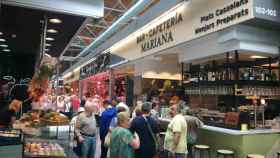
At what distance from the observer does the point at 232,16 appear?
5719mm

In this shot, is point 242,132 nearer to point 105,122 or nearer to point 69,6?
point 105,122

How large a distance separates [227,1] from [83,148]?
406cm

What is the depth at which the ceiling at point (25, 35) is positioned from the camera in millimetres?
4289

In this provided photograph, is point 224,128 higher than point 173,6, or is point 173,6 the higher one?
point 173,6

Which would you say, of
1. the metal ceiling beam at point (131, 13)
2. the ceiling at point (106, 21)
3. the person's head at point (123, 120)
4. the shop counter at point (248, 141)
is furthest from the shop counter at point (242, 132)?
the metal ceiling beam at point (131, 13)

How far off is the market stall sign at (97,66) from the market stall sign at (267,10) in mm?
8501

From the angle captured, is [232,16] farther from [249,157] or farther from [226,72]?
[249,157]

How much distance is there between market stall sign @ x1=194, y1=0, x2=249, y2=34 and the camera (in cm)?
554

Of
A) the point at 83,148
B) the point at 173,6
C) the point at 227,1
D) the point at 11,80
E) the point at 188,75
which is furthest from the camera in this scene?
the point at 188,75

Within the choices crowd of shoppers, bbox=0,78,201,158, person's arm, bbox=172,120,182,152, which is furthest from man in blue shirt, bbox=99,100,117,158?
person's arm, bbox=172,120,182,152

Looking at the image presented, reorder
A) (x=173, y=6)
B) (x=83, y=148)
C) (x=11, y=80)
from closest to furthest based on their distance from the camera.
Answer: (x=83, y=148) → (x=173, y=6) → (x=11, y=80)

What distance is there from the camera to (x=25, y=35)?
5.77 m

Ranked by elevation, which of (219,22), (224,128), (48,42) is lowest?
(224,128)

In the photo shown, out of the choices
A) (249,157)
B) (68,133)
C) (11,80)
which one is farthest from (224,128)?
(11,80)
